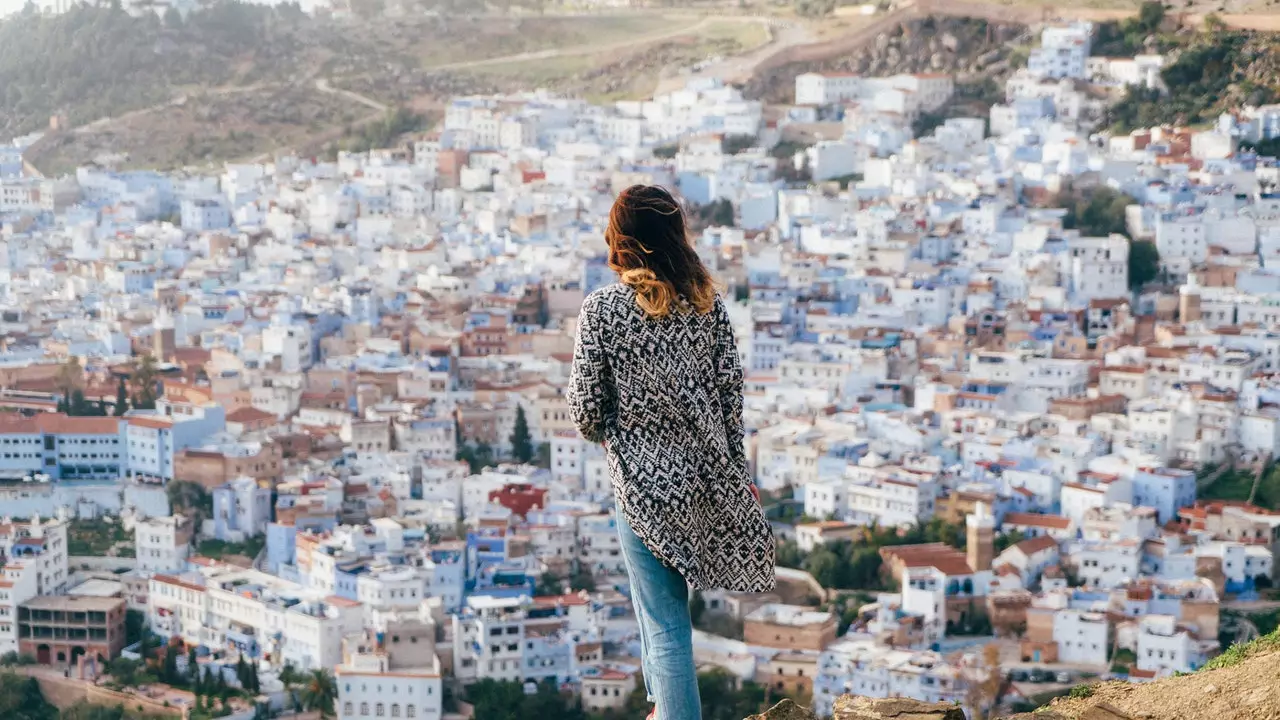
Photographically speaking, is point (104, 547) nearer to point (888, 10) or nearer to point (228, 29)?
point (888, 10)

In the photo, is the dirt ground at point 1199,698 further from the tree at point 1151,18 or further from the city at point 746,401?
the tree at point 1151,18

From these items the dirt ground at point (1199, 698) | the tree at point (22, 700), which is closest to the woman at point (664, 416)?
the dirt ground at point (1199, 698)

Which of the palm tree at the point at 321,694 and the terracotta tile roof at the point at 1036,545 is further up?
the terracotta tile roof at the point at 1036,545

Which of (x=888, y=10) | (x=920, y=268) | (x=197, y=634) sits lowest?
(x=197, y=634)

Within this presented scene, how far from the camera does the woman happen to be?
259 cm

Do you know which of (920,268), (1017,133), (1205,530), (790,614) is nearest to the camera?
(790,614)

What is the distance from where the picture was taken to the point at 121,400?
15.1 meters

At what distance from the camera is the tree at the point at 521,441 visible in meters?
14.2

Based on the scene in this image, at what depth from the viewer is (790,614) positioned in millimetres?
10680

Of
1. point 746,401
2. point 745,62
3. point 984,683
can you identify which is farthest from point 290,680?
point 745,62

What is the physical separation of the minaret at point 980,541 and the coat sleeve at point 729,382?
8.87 meters

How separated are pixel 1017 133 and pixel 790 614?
41.4 feet

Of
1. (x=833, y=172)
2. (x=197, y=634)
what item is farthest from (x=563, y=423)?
(x=833, y=172)

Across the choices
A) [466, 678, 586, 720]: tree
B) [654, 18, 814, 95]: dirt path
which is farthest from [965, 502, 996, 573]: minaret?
[654, 18, 814, 95]: dirt path
